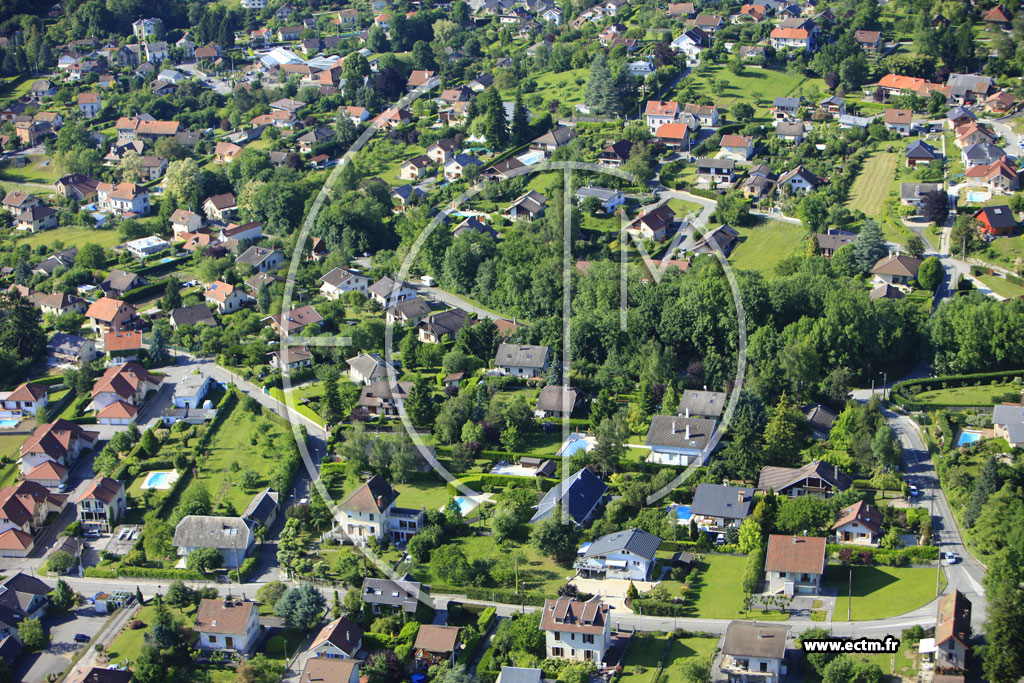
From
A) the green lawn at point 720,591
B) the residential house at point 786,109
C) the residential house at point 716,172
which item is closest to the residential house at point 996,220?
the residential house at point 716,172

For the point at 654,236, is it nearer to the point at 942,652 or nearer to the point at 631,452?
the point at 631,452

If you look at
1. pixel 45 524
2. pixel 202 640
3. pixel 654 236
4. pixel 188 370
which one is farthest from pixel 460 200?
pixel 202 640

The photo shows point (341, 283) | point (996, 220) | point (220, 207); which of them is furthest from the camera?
point (220, 207)

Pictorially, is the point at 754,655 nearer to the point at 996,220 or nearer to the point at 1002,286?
the point at 1002,286

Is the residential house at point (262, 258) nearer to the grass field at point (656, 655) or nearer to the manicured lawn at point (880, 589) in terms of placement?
the grass field at point (656, 655)

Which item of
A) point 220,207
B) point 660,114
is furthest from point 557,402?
point 220,207

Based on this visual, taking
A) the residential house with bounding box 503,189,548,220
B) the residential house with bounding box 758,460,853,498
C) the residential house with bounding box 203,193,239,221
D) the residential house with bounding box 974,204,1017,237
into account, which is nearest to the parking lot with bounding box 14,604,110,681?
the residential house with bounding box 758,460,853,498
